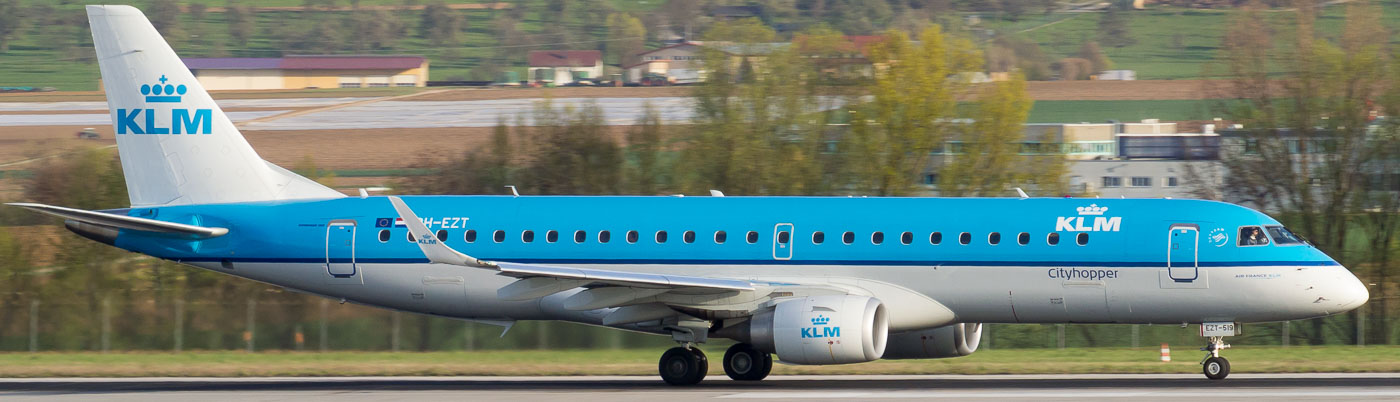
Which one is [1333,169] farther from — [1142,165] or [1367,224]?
[1142,165]

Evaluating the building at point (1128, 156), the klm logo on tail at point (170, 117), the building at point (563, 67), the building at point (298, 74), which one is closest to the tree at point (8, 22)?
the building at point (298, 74)

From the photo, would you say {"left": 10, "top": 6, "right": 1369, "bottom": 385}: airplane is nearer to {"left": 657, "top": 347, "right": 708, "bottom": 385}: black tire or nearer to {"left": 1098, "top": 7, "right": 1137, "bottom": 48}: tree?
{"left": 657, "top": 347, "right": 708, "bottom": 385}: black tire

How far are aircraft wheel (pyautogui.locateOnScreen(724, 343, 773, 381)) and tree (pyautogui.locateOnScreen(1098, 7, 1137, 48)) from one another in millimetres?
134335

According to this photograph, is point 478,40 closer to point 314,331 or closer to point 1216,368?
point 314,331

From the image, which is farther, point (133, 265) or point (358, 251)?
point (133, 265)

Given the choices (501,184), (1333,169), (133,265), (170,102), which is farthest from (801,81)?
(170,102)

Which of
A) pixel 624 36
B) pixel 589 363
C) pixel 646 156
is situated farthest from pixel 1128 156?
pixel 624 36

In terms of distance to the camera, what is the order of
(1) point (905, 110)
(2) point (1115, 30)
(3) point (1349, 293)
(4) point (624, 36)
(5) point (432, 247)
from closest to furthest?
(5) point (432, 247) < (3) point (1349, 293) < (1) point (905, 110) < (4) point (624, 36) < (2) point (1115, 30)

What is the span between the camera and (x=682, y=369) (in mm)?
25484

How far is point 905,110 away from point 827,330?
26.3 metres

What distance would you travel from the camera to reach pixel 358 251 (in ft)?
89.7

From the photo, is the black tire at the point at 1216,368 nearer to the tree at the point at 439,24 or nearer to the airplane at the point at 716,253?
the airplane at the point at 716,253

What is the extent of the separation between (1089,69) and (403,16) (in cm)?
7373

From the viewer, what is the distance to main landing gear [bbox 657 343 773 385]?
2548cm
